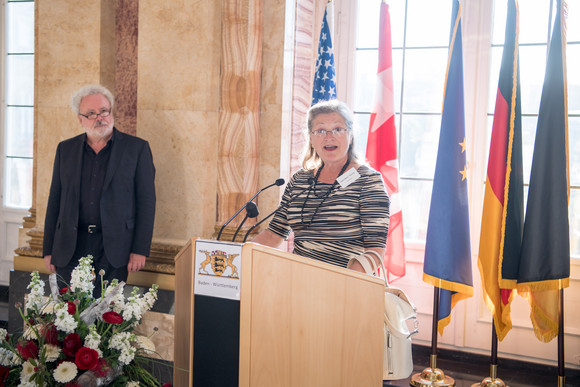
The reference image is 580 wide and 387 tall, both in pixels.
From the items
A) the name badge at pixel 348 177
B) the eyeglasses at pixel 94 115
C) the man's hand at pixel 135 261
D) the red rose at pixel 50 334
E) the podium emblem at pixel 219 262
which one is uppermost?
the eyeglasses at pixel 94 115

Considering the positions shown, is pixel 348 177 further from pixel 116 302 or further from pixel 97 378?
pixel 97 378

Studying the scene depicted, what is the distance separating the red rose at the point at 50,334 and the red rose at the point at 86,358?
12cm

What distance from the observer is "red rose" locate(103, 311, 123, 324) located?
4.80 feet

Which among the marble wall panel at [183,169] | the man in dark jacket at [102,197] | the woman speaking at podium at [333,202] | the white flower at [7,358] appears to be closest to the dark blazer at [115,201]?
A: the man in dark jacket at [102,197]

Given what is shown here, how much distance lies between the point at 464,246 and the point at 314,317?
173 centimetres

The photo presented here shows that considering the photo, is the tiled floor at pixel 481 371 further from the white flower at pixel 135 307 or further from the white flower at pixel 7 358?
the white flower at pixel 7 358

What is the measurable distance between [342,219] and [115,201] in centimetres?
132

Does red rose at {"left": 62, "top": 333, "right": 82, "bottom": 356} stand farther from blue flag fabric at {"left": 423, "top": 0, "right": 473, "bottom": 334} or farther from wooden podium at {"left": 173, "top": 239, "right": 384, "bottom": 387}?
blue flag fabric at {"left": 423, "top": 0, "right": 473, "bottom": 334}

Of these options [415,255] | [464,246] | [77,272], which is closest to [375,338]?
[77,272]

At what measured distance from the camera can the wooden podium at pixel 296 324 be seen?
5.15ft

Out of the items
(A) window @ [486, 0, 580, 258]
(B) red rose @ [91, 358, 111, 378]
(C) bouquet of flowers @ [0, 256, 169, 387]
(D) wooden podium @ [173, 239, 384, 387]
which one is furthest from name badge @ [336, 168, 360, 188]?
(A) window @ [486, 0, 580, 258]

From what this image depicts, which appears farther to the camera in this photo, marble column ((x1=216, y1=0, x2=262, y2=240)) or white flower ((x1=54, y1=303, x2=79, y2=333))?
marble column ((x1=216, y1=0, x2=262, y2=240))

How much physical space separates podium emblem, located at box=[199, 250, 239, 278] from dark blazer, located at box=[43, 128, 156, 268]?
157 cm

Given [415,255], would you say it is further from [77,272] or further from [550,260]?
[77,272]
